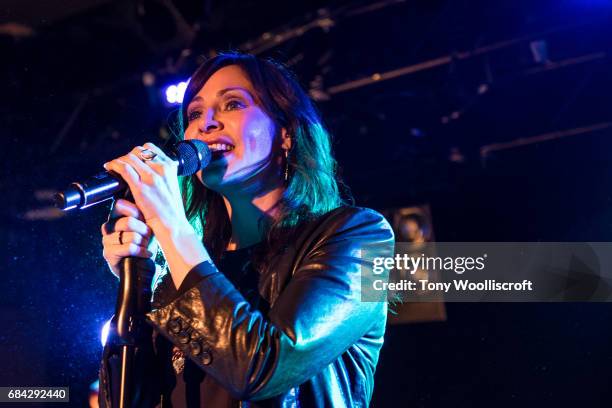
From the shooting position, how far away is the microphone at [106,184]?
1150 mm

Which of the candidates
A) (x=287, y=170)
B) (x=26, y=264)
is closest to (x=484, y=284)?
(x=287, y=170)

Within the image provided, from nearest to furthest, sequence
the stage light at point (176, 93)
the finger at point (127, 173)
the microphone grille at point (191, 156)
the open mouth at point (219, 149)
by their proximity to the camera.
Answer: the finger at point (127, 173), the microphone grille at point (191, 156), the open mouth at point (219, 149), the stage light at point (176, 93)

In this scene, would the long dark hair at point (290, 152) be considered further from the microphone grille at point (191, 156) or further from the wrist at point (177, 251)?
the wrist at point (177, 251)

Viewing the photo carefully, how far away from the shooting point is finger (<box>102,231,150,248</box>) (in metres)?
1.26

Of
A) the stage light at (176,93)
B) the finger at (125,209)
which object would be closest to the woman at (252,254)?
the finger at (125,209)

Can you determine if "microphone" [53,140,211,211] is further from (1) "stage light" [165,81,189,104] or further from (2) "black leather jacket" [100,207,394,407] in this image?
(1) "stage light" [165,81,189,104]

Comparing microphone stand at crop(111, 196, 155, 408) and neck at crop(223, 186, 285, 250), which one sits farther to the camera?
neck at crop(223, 186, 285, 250)

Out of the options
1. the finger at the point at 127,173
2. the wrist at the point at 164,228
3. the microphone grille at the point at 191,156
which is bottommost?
the wrist at the point at 164,228

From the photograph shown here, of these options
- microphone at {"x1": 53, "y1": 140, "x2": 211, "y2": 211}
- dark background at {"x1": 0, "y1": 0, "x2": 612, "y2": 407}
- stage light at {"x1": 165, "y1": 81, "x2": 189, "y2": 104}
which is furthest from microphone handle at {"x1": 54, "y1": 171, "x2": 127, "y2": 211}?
dark background at {"x1": 0, "y1": 0, "x2": 612, "y2": 407}

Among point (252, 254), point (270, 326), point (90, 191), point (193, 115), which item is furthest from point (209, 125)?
point (270, 326)

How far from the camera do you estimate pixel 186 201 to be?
2016mm

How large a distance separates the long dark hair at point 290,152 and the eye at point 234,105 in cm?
7

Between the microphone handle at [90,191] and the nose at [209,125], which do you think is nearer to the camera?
the microphone handle at [90,191]

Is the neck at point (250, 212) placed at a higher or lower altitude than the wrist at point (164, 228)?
higher
